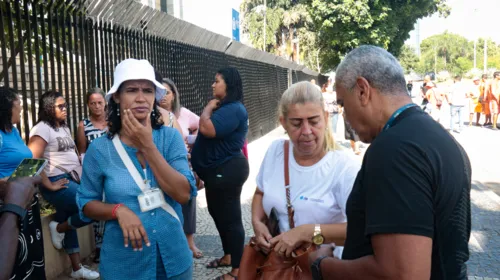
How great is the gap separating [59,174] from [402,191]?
4068mm

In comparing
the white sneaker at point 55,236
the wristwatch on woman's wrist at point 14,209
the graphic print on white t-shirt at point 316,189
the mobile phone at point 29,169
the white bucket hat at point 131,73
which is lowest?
the white sneaker at point 55,236

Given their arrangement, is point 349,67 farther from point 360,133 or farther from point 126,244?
point 126,244

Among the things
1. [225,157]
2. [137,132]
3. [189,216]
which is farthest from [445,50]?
[137,132]

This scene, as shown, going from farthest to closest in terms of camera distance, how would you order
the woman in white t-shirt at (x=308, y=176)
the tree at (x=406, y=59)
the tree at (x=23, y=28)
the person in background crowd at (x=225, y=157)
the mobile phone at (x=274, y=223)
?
the tree at (x=406, y=59) → the tree at (x=23, y=28) → the person in background crowd at (x=225, y=157) → the mobile phone at (x=274, y=223) → the woman in white t-shirt at (x=308, y=176)

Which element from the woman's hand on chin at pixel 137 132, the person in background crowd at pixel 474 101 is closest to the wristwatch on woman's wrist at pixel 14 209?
the woman's hand on chin at pixel 137 132

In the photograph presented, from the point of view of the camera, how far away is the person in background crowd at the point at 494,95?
1706 centimetres

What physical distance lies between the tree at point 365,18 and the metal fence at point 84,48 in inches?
924

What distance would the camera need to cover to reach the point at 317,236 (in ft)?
7.80

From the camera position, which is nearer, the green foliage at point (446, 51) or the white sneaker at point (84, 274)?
the white sneaker at point (84, 274)

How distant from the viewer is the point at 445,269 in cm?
155

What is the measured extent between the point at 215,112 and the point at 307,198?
204cm

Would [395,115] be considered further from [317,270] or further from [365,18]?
[365,18]

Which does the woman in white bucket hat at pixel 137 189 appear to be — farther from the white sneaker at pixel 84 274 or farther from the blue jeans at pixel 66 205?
the white sneaker at pixel 84 274

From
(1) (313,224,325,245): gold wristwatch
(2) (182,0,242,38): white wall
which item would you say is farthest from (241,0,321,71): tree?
(1) (313,224,325,245): gold wristwatch
